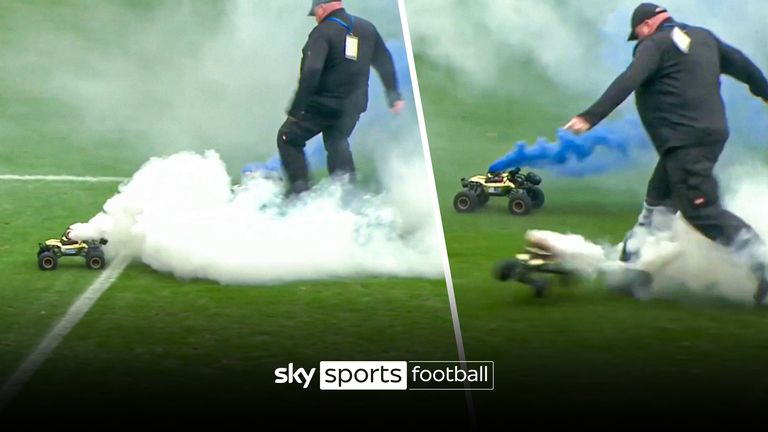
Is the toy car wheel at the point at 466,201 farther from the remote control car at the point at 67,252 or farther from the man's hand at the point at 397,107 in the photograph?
the remote control car at the point at 67,252

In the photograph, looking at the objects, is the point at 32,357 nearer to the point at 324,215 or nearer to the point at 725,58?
the point at 324,215

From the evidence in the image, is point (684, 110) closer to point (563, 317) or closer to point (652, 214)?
point (652, 214)

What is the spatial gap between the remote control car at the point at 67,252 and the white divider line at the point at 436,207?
933 mm

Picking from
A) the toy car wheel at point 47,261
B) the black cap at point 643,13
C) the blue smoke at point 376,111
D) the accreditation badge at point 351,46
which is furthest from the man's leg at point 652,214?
the toy car wheel at point 47,261

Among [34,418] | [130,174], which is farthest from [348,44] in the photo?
[34,418]

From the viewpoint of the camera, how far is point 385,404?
343 cm

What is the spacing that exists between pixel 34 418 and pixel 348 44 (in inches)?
52.1

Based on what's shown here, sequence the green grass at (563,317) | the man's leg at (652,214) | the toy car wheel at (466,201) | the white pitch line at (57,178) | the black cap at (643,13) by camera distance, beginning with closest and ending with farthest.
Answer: the green grass at (563,317) → the black cap at (643,13) → the man's leg at (652,214) → the toy car wheel at (466,201) → the white pitch line at (57,178)

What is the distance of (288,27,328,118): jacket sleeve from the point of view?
399 centimetres

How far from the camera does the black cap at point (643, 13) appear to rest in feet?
12.2

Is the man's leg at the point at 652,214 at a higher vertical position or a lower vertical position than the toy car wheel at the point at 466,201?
lower

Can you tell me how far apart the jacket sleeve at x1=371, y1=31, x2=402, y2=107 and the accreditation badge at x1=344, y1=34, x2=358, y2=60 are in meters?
0.06

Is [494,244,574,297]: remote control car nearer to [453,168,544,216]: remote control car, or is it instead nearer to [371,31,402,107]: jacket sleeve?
[453,168,544,216]: remote control car

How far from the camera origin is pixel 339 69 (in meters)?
4.05
